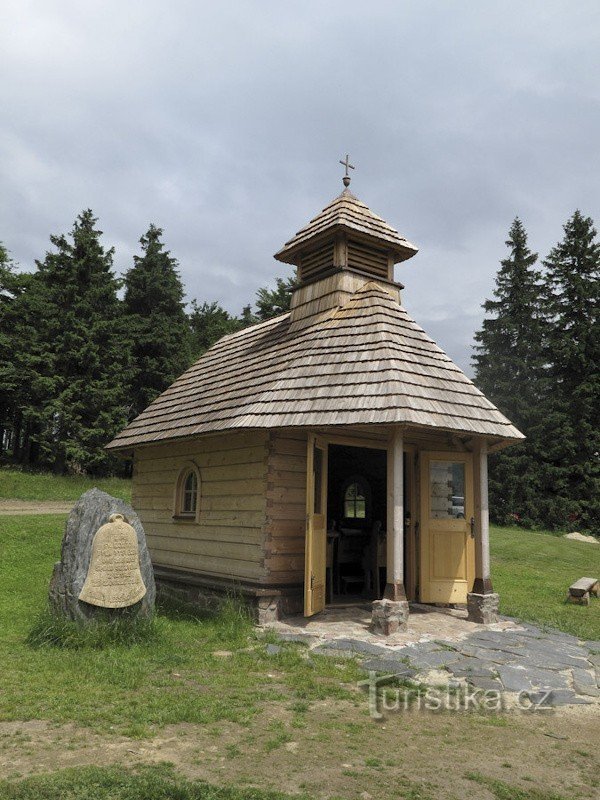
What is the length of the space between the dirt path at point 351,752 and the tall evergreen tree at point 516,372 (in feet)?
76.6

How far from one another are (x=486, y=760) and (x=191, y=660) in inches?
130

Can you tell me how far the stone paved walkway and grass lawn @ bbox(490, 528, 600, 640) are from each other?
3.65 ft

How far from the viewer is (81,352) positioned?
26.6 meters

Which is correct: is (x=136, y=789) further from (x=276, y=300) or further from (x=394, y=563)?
(x=276, y=300)

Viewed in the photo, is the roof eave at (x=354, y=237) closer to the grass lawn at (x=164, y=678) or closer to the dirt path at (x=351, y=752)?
the grass lawn at (x=164, y=678)

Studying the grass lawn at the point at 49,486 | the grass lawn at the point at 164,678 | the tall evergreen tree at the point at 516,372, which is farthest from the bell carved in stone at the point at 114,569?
the tall evergreen tree at the point at 516,372

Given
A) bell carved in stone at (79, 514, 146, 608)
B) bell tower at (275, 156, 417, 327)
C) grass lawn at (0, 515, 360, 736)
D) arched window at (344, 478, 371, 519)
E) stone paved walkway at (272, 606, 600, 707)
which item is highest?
bell tower at (275, 156, 417, 327)

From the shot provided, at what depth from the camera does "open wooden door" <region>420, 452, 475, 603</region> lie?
911 cm

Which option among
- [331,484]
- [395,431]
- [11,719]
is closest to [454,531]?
[395,431]

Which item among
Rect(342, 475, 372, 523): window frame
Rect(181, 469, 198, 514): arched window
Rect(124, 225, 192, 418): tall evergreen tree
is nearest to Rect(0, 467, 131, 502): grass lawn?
Rect(124, 225, 192, 418): tall evergreen tree

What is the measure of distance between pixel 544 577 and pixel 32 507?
1499cm

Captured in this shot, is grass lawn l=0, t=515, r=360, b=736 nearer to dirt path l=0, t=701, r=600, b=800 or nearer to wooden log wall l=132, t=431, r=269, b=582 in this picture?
dirt path l=0, t=701, r=600, b=800

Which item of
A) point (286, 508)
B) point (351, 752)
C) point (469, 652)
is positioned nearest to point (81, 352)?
point (286, 508)

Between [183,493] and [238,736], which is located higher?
[183,493]
